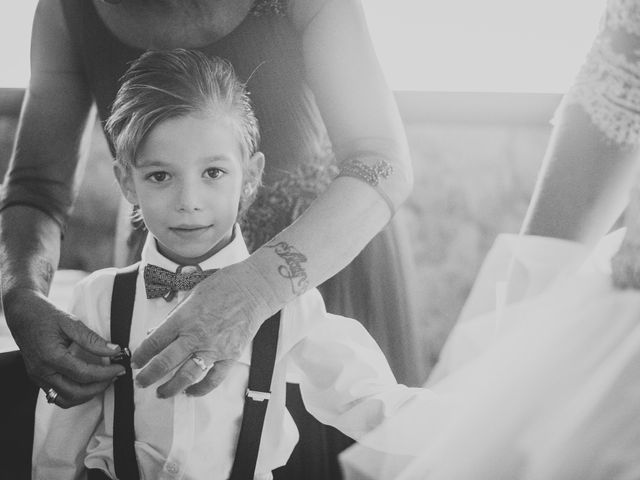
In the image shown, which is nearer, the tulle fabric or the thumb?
the tulle fabric

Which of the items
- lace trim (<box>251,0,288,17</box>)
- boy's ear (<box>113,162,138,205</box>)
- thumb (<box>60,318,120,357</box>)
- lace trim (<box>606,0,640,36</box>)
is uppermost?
lace trim (<box>606,0,640,36</box>)

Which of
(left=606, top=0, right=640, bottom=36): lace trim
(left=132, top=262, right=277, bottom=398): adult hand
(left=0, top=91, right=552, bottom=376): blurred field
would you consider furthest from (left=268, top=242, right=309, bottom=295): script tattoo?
(left=606, top=0, right=640, bottom=36): lace trim

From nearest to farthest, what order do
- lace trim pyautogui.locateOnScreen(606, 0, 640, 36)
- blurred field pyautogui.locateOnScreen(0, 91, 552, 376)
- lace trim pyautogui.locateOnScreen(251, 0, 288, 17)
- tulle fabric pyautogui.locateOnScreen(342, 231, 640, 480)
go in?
1. tulle fabric pyautogui.locateOnScreen(342, 231, 640, 480)
2. lace trim pyautogui.locateOnScreen(606, 0, 640, 36)
3. lace trim pyautogui.locateOnScreen(251, 0, 288, 17)
4. blurred field pyautogui.locateOnScreen(0, 91, 552, 376)

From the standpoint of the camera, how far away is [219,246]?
0.87 m

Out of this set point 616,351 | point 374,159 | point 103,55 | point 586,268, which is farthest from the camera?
point 103,55

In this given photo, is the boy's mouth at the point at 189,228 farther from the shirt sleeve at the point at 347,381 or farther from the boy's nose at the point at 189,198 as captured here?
the shirt sleeve at the point at 347,381

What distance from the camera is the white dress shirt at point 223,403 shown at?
819mm

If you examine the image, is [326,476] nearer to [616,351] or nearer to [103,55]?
[616,351]

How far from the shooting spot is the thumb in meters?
0.81

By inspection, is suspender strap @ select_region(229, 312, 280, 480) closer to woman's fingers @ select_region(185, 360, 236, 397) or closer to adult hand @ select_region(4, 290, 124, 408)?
woman's fingers @ select_region(185, 360, 236, 397)

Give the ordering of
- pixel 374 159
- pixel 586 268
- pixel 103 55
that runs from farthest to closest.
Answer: pixel 103 55 → pixel 374 159 → pixel 586 268

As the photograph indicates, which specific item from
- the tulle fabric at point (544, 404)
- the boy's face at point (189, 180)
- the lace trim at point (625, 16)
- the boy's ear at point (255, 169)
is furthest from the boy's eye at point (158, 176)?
the lace trim at point (625, 16)

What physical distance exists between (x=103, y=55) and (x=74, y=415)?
51cm

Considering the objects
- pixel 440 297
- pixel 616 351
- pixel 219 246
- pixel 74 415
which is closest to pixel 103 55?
pixel 219 246
